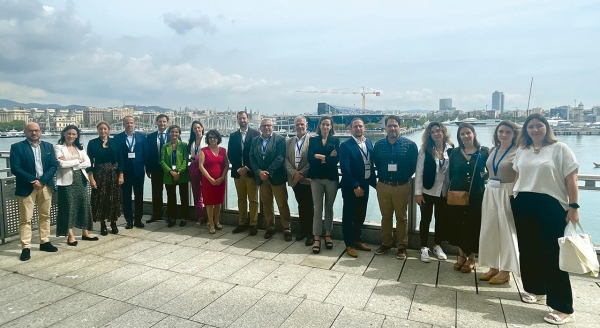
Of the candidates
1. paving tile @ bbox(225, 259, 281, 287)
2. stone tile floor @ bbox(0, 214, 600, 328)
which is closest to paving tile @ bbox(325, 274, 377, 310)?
stone tile floor @ bbox(0, 214, 600, 328)

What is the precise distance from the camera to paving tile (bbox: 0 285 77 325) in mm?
2924

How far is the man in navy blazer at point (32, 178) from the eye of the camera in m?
4.23

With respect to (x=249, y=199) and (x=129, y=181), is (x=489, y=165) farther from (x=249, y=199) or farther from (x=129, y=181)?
(x=129, y=181)

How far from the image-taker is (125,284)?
353 cm

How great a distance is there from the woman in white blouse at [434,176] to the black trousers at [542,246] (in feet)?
2.96

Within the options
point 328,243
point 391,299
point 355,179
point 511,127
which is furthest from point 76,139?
point 511,127

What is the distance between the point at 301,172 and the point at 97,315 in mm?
2697

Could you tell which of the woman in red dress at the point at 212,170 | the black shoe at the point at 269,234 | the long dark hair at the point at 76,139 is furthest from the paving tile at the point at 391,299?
the long dark hair at the point at 76,139

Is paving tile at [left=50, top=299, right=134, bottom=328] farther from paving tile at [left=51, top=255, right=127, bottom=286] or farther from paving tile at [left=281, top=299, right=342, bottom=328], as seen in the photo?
paving tile at [left=281, top=299, right=342, bottom=328]

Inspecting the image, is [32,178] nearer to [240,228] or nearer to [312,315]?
[240,228]

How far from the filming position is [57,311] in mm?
2967

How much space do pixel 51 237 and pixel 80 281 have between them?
2079mm

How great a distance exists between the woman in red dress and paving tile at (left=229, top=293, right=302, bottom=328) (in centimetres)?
249

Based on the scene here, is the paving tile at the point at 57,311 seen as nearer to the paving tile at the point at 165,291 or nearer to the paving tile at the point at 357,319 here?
the paving tile at the point at 165,291
